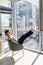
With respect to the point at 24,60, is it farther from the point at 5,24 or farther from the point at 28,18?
the point at 28,18

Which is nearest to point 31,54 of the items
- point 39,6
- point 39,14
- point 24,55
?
point 24,55

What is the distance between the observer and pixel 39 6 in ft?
13.4

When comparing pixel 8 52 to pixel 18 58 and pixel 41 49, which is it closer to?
pixel 18 58

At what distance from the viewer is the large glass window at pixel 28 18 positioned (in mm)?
4461

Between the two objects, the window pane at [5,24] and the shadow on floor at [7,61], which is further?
the window pane at [5,24]

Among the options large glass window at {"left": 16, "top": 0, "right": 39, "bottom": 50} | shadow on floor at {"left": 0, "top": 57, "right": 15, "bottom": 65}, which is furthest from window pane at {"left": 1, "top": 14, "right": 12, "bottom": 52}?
shadow on floor at {"left": 0, "top": 57, "right": 15, "bottom": 65}

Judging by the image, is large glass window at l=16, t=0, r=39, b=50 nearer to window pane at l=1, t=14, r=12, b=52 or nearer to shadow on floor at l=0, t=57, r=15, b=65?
window pane at l=1, t=14, r=12, b=52

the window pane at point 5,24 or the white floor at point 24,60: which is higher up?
the window pane at point 5,24

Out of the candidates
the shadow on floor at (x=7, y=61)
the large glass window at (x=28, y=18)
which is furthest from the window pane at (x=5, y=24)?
the shadow on floor at (x=7, y=61)

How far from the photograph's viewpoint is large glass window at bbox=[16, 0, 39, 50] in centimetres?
446

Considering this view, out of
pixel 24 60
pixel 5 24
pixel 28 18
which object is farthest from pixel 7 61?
pixel 28 18

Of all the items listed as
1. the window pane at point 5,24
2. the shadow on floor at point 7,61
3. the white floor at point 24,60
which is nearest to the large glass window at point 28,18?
the window pane at point 5,24

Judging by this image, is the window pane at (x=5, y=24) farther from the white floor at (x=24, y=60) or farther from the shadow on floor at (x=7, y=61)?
the shadow on floor at (x=7, y=61)

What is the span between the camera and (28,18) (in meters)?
4.79
